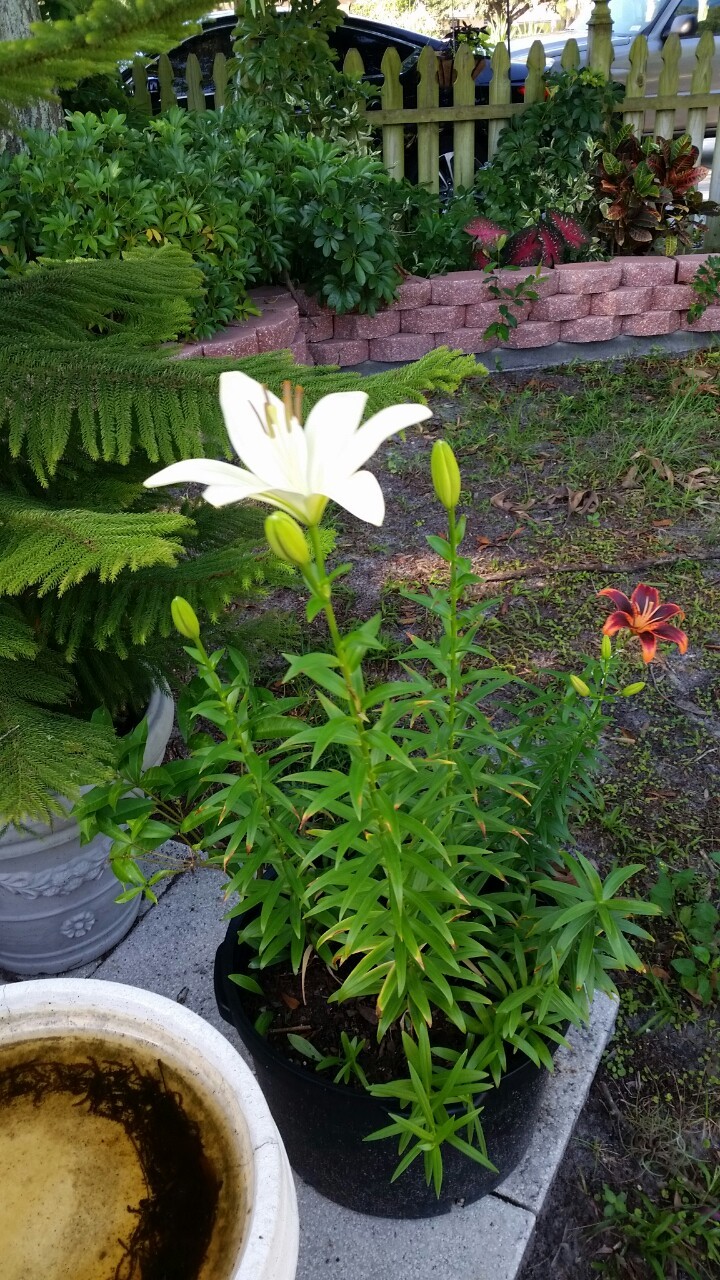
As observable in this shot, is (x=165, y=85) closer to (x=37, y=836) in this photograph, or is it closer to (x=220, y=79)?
(x=220, y=79)

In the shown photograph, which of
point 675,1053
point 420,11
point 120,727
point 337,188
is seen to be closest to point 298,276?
point 337,188

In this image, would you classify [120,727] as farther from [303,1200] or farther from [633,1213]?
[633,1213]

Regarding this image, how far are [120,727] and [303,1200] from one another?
102 centimetres

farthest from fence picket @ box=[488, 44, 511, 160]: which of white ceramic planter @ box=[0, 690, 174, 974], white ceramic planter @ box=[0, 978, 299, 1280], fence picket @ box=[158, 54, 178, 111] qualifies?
white ceramic planter @ box=[0, 978, 299, 1280]

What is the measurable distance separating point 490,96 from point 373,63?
3.02m

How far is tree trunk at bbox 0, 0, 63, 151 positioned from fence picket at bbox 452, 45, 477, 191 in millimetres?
2106

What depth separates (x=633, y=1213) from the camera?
161 cm

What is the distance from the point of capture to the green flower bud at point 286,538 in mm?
665

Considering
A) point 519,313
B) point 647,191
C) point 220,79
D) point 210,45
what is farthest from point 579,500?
point 210,45

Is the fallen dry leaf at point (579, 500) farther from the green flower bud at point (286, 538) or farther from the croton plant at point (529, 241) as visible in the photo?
the green flower bud at point (286, 538)

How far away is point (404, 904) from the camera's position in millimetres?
1161

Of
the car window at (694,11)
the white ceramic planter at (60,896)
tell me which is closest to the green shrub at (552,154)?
the white ceramic planter at (60,896)

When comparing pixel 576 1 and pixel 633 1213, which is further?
pixel 576 1

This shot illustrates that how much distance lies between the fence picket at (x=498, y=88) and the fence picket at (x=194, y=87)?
162 cm
